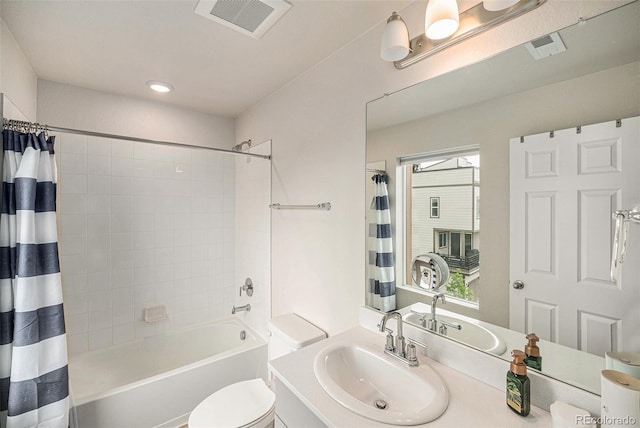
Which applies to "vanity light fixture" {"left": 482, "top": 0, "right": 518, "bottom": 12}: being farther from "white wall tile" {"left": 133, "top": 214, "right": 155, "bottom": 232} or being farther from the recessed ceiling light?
"white wall tile" {"left": 133, "top": 214, "right": 155, "bottom": 232}

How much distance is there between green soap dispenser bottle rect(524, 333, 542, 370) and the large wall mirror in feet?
0.06

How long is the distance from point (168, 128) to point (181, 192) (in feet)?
1.98

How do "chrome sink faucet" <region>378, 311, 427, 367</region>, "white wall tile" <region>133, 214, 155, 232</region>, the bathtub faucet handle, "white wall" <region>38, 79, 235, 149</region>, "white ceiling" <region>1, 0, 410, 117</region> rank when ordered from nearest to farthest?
"chrome sink faucet" <region>378, 311, 427, 367</region> < "white ceiling" <region>1, 0, 410, 117</region> < "white wall" <region>38, 79, 235, 149</region> < "white wall tile" <region>133, 214, 155, 232</region> < the bathtub faucet handle

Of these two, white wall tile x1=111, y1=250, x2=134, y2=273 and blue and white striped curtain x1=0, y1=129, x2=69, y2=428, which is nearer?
blue and white striped curtain x1=0, y1=129, x2=69, y2=428

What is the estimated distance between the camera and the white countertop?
803 millimetres

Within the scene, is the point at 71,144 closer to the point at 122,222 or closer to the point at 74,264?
the point at 122,222

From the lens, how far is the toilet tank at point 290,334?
164 cm

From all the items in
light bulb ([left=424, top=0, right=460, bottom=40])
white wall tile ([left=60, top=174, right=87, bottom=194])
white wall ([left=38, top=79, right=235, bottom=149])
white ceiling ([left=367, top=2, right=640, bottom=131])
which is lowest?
white wall tile ([left=60, top=174, right=87, bottom=194])

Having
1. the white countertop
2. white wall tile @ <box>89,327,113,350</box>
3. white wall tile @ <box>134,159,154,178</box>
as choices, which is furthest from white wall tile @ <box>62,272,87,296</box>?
Answer: the white countertop

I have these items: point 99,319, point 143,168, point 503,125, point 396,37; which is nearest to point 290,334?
point 503,125

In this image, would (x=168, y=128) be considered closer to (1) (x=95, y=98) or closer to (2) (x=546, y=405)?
(1) (x=95, y=98)

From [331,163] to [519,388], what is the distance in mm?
1311

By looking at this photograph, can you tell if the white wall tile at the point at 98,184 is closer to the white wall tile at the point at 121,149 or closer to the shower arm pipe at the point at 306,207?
the white wall tile at the point at 121,149

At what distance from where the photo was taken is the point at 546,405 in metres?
0.85
